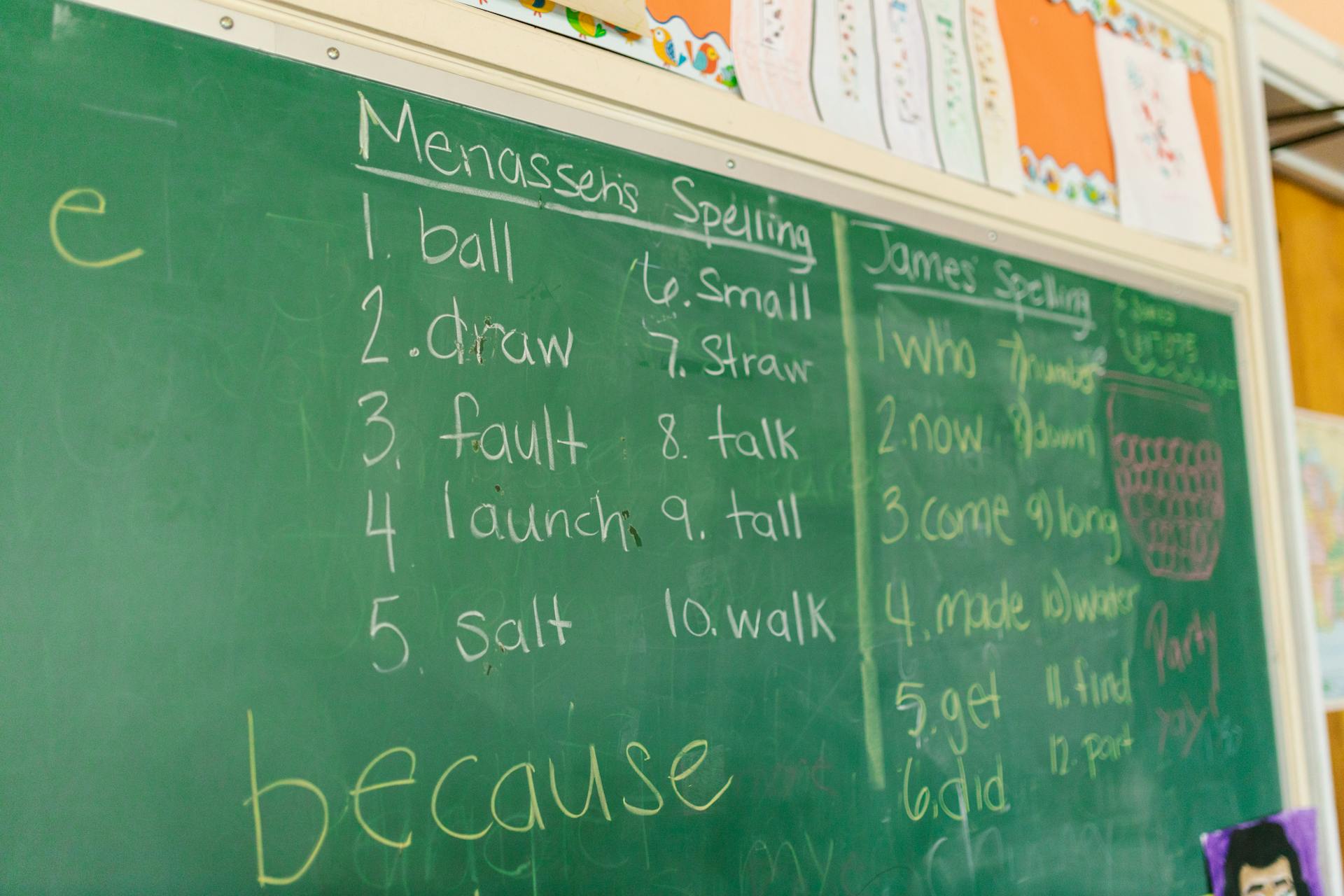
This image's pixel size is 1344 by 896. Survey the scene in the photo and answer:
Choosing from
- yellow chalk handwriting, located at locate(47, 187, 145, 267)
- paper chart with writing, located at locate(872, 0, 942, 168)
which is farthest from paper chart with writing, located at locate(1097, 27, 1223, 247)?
yellow chalk handwriting, located at locate(47, 187, 145, 267)

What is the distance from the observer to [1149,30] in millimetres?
2158

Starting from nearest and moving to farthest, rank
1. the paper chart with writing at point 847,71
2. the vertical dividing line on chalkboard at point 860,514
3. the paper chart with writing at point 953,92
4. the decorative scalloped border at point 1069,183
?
the vertical dividing line on chalkboard at point 860,514 < the paper chart with writing at point 847,71 < the paper chart with writing at point 953,92 < the decorative scalloped border at point 1069,183

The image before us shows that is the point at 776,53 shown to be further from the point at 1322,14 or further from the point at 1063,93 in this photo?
the point at 1322,14

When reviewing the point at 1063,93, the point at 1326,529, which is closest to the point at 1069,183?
the point at 1063,93

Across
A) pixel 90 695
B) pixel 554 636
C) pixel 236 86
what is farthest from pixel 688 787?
pixel 236 86

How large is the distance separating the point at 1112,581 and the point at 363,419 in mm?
1476

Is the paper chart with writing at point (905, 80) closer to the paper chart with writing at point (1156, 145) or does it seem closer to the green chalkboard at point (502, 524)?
the green chalkboard at point (502, 524)

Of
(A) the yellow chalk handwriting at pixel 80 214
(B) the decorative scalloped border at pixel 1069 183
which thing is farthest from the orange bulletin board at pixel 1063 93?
(A) the yellow chalk handwriting at pixel 80 214

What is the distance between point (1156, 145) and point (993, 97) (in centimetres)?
57

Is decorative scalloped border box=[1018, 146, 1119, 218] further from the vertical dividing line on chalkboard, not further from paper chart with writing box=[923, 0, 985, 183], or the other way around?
the vertical dividing line on chalkboard

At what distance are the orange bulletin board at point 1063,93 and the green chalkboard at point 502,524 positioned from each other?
0.29 m

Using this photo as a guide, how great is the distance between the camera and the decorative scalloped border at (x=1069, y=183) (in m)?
1.86

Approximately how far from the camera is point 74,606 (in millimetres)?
896

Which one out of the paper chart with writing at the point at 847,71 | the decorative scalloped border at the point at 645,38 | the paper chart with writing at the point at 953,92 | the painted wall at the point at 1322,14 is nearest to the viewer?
the decorative scalloped border at the point at 645,38
